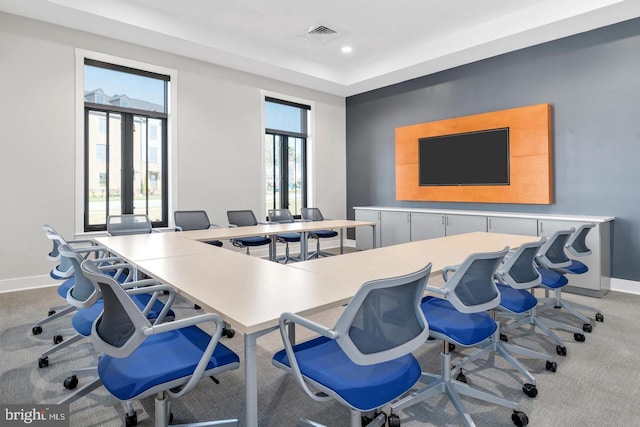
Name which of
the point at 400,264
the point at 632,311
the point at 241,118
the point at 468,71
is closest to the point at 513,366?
the point at 400,264

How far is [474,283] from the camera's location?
1.96 meters

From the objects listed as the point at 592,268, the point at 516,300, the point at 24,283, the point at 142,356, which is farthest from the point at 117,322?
the point at 592,268

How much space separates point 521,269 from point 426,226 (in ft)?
11.5

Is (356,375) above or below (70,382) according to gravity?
above

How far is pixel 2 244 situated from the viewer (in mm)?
4277

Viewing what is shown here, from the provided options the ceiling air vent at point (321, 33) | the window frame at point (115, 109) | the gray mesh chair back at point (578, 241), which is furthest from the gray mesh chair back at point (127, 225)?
the gray mesh chair back at point (578, 241)

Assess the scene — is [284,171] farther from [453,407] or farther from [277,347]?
[453,407]

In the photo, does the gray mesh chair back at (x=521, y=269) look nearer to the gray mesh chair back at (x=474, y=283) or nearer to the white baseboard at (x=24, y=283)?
the gray mesh chair back at (x=474, y=283)

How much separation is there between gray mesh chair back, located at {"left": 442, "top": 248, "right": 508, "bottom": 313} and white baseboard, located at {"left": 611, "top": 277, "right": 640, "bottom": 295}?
3.58 meters

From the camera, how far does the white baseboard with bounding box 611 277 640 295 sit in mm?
4301

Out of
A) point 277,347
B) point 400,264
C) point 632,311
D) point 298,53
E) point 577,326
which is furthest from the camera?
point 298,53

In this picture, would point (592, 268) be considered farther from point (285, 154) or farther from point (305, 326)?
point (285, 154)

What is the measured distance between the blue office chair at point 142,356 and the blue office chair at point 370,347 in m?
0.33

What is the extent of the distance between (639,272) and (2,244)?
752cm
